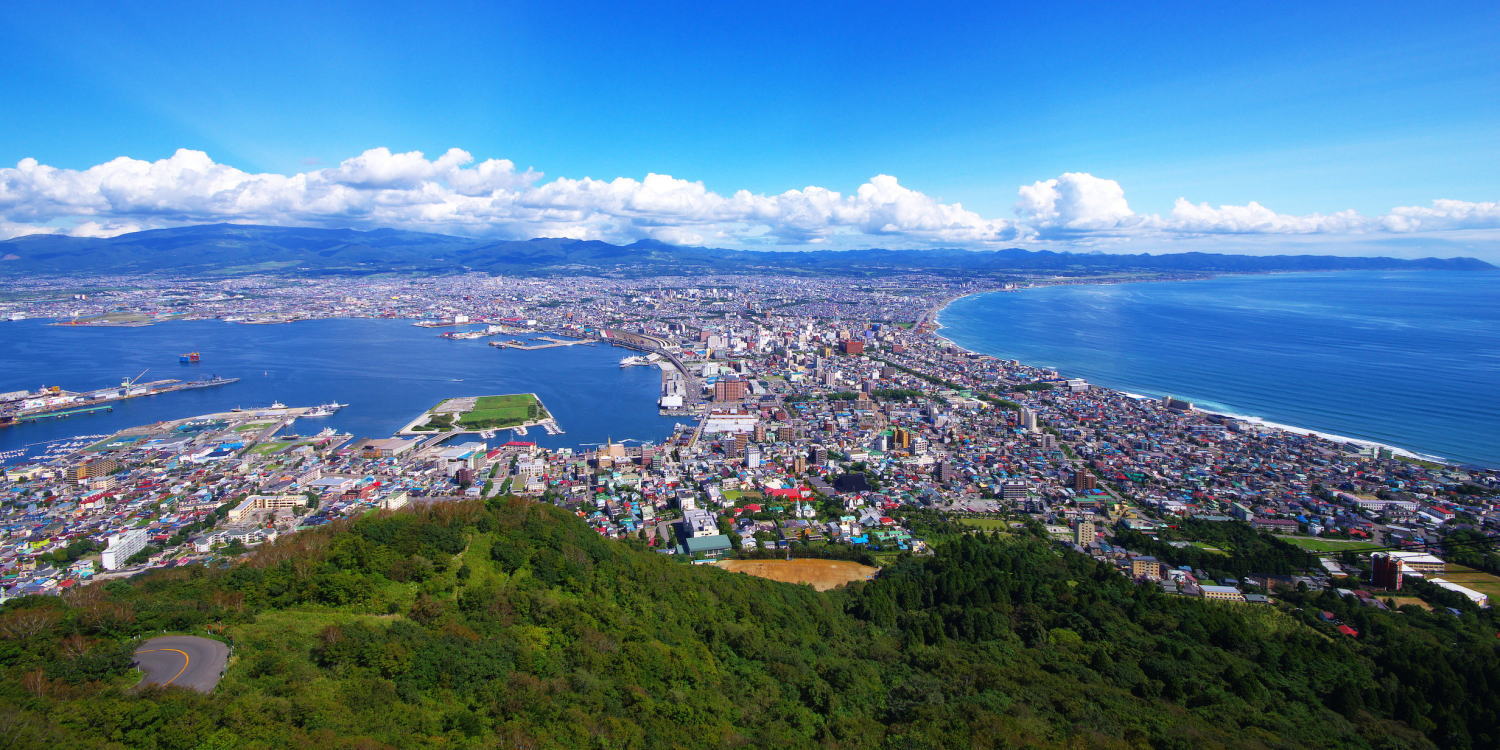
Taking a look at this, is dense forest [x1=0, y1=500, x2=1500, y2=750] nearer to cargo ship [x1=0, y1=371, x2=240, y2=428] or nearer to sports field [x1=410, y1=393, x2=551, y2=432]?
sports field [x1=410, y1=393, x2=551, y2=432]

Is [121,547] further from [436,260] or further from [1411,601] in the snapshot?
[436,260]

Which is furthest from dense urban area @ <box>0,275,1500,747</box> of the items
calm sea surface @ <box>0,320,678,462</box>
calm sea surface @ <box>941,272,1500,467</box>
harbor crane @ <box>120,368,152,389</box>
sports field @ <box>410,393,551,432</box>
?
calm sea surface @ <box>941,272,1500,467</box>

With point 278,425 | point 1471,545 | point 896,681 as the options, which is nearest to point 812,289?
point 278,425

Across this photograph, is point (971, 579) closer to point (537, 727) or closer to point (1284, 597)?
point (1284, 597)

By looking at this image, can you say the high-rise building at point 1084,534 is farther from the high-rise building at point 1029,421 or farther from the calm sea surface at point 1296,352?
the calm sea surface at point 1296,352


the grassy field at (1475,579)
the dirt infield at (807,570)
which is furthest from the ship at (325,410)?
the grassy field at (1475,579)

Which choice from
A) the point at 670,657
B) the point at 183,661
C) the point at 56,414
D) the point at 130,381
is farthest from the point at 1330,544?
the point at 130,381
